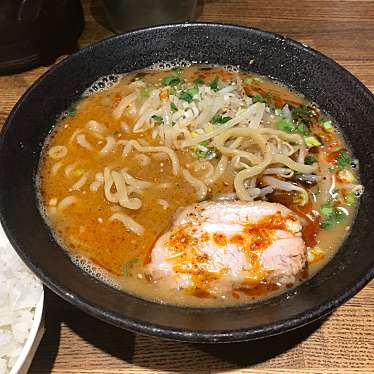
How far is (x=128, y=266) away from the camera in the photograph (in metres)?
1.79

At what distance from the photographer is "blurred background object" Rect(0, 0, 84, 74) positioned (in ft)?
8.08

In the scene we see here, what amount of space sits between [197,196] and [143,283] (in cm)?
42

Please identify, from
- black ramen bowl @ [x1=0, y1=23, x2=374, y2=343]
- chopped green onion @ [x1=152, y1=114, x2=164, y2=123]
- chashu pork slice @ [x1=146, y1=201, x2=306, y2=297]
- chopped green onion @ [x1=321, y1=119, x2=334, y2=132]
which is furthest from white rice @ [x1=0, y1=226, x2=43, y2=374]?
chopped green onion @ [x1=321, y1=119, x2=334, y2=132]

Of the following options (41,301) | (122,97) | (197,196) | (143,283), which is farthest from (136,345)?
(122,97)

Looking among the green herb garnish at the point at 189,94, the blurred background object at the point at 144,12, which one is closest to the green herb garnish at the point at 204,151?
the green herb garnish at the point at 189,94

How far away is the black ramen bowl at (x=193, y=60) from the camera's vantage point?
1.50 metres

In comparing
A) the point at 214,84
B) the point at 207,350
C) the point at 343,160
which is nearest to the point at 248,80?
the point at 214,84

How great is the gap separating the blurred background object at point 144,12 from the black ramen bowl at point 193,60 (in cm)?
54

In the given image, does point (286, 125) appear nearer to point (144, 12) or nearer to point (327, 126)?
point (327, 126)

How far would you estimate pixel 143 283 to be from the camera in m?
1.73

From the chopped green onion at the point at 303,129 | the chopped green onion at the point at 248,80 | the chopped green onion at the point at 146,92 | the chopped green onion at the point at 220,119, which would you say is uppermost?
the chopped green onion at the point at 146,92

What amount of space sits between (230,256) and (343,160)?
0.69 m

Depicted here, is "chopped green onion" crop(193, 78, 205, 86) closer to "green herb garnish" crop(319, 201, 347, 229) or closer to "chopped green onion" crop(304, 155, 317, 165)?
"chopped green onion" crop(304, 155, 317, 165)

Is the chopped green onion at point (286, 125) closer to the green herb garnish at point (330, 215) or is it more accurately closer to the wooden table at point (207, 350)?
the green herb garnish at point (330, 215)
